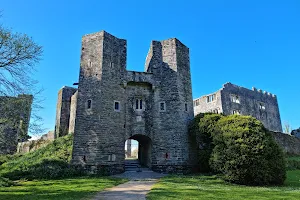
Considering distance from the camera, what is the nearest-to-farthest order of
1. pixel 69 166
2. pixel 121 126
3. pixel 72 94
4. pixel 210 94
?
pixel 69 166 < pixel 121 126 < pixel 72 94 < pixel 210 94

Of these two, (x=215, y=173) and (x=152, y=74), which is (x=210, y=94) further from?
(x=215, y=173)

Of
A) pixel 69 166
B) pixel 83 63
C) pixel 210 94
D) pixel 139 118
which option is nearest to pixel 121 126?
pixel 139 118

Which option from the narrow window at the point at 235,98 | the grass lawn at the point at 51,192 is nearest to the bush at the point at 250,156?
the grass lawn at the point at 51,192

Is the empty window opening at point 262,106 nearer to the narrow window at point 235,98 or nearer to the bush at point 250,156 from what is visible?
the narrow window at point 235,98

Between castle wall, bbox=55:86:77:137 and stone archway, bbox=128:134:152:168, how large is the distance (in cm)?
903

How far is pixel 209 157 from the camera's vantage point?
61.3ft

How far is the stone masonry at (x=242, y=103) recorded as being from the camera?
41.0m

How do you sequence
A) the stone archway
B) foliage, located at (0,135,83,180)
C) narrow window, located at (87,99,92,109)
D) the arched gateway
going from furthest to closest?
the stone archway, narrow window, located at (87,99,92,109), the arched gateway, foliage, located at (0,135,83,180)

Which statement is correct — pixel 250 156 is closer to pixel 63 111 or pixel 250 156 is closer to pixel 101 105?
pixel 101 105

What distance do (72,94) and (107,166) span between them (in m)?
13.3

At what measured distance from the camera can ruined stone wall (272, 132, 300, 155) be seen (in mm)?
31497

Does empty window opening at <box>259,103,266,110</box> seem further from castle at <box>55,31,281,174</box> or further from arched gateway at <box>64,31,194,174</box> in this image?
arched gateway at <box>64,31,194,174</box>

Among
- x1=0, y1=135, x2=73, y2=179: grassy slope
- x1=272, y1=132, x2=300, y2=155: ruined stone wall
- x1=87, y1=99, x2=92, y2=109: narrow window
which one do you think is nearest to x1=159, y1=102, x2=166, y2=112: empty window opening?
x1=87, y1=99, x2=92, y2=109: narrow window

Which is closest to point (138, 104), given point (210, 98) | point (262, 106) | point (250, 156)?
point (250, 156)
